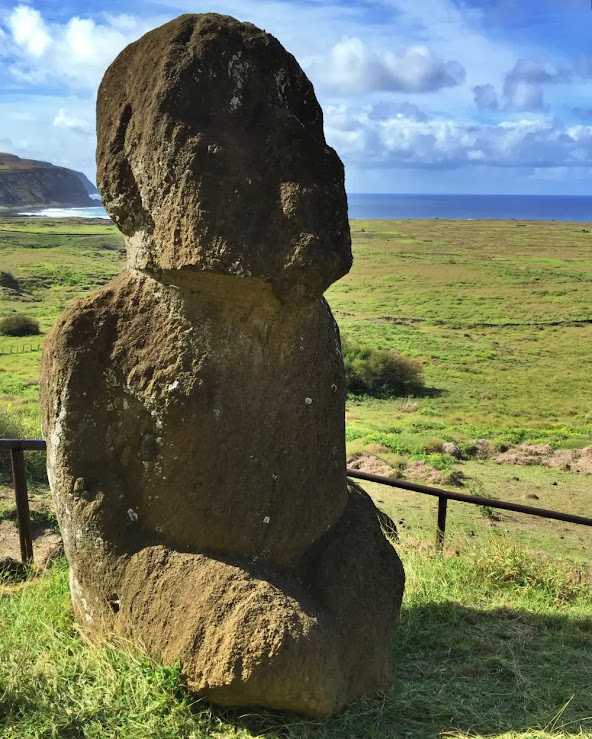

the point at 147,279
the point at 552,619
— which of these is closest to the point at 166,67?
the point at 147,279

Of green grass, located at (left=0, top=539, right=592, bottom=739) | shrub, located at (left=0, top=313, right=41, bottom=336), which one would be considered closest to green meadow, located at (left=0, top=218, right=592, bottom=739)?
green grass, located at (left=0, top=539, right=592, bottom=739)

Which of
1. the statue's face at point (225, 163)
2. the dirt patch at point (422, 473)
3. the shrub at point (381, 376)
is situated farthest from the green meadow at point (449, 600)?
the statue's face at point (225, 163)

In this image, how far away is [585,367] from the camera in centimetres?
2617

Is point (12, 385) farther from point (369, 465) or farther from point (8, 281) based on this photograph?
point (8, 281)

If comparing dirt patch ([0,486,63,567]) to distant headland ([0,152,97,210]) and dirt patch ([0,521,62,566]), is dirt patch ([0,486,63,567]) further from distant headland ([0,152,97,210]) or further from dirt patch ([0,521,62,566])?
distant headland ([0,152,97,210])

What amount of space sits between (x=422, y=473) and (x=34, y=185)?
509 feet

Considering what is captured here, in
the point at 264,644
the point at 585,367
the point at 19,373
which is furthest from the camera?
the point at 585,367

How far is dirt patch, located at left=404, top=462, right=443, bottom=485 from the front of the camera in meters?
12.8

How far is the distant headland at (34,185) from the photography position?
14523 centimetres

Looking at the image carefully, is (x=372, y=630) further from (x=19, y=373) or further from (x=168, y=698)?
(x=19, y=373)

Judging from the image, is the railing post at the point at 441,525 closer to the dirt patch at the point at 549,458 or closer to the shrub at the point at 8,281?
the dirt patch at the point at 549,458

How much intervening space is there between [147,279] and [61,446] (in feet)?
2.86

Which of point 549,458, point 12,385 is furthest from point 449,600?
point 12,385

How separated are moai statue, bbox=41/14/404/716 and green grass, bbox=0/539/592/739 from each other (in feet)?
0.40
